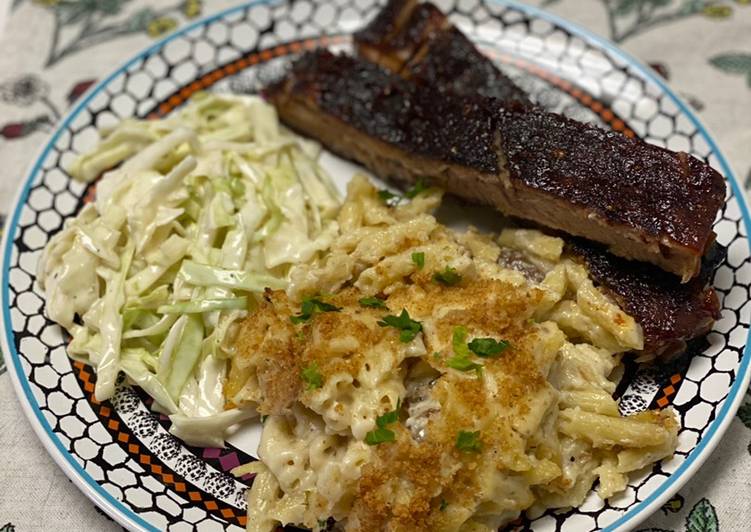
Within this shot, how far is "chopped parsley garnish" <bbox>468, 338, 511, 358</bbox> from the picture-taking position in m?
3.12

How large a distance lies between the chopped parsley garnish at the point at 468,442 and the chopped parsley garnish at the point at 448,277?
0.77m

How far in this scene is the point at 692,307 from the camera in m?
3.55

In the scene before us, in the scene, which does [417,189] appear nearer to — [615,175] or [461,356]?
[615,175]

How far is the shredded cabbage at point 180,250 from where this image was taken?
12.2 feet

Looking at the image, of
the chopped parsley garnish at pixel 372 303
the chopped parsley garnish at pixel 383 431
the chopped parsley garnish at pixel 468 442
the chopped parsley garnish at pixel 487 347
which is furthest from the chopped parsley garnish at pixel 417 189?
the chopped parsley garnish at pixel 468 442

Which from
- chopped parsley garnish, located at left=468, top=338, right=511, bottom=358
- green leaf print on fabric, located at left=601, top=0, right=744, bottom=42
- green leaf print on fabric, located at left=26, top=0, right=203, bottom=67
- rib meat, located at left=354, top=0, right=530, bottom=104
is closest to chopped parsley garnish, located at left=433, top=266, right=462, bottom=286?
chopped parsley garnish, located at left=468, top=338, right=511, bottom=358

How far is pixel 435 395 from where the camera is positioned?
123 inches

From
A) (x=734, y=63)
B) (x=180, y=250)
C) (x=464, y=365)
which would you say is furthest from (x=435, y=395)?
(x=734, y=63)

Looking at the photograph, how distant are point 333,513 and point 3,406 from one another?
1.87 meters

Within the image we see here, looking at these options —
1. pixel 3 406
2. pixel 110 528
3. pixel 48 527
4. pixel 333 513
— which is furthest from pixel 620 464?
pixel 3 406

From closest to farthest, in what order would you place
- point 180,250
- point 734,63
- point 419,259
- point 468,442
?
point 468,442 < point 419,259 < point 180,250 < point 734,63

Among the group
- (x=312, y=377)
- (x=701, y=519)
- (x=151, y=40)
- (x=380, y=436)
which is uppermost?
(x=151, y=40)

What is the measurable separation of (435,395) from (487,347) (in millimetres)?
287

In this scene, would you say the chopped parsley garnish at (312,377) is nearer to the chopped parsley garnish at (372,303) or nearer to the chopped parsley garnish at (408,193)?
the chopped parsley garnish at (372,303)
